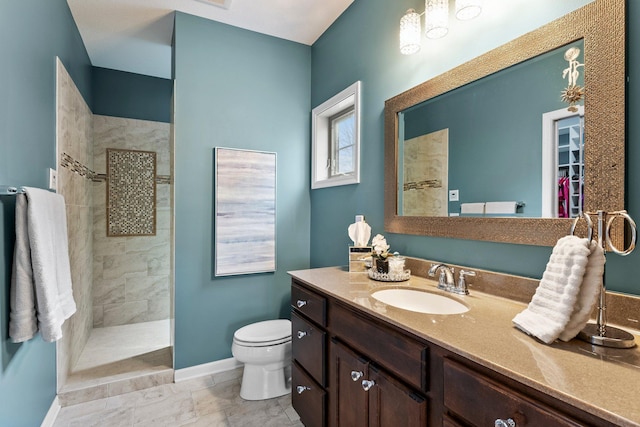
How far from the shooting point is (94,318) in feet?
10.7

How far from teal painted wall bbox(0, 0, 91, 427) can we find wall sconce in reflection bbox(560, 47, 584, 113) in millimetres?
2095

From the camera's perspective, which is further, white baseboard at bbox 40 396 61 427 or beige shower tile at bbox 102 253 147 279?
beige shower tile at bbox 102 253 147 279

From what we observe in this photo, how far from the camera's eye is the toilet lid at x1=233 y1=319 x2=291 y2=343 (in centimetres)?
206

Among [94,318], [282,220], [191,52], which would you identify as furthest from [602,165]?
[94,318]

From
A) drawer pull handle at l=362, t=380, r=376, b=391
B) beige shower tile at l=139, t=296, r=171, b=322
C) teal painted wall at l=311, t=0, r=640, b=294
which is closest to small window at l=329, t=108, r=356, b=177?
Result: teal painted wall at l=311, t=0, r=640, b=294

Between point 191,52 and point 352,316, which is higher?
point 191,52

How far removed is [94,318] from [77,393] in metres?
1.42

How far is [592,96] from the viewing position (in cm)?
100

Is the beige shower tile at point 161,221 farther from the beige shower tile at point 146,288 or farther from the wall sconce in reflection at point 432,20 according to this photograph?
the wall sconce in reflection at point 432,20

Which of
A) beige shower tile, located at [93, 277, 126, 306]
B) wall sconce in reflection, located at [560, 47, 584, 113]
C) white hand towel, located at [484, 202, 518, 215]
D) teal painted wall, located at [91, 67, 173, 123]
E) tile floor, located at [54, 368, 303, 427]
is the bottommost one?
tile floor, located at [54, 368, 303, 427]

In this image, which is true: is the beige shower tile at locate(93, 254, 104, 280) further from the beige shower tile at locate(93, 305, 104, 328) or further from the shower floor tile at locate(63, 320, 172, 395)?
the shower floor tile at locate(63, 320, 172, 395)

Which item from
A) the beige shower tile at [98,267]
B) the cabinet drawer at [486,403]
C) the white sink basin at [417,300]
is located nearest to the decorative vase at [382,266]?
the white sink basin at [417,300]

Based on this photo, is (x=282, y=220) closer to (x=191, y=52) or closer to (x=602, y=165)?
(x=191, y=52)

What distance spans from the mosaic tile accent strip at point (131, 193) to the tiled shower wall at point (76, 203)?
20 cm
